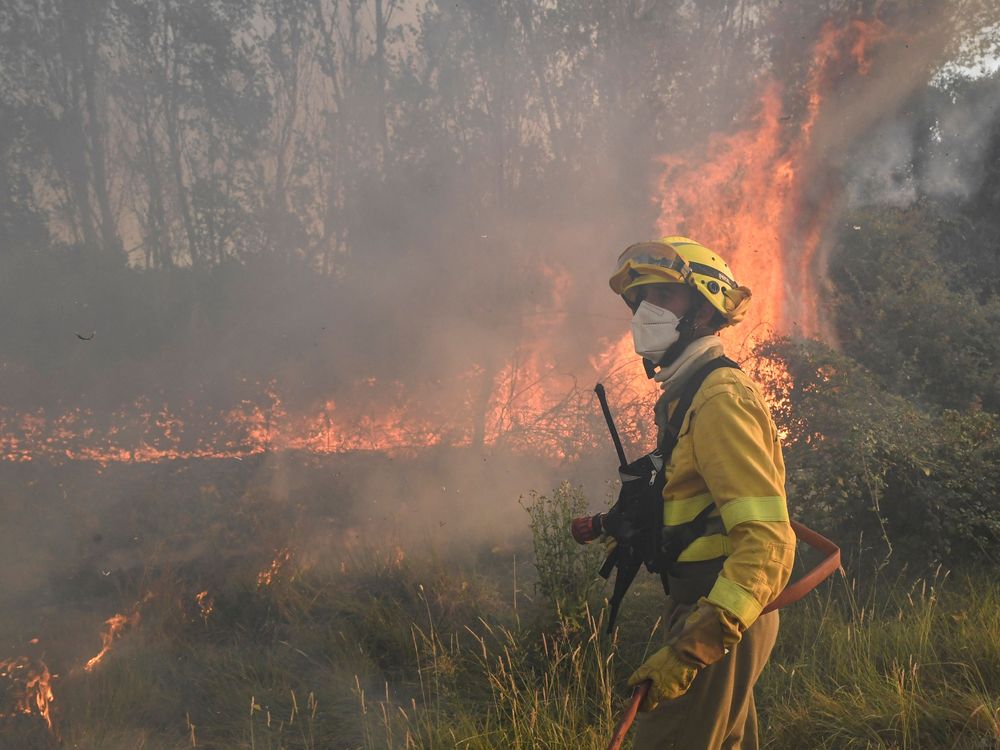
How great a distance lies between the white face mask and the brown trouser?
0.90 meters

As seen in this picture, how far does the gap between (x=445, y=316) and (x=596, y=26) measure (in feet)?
A: 14.4

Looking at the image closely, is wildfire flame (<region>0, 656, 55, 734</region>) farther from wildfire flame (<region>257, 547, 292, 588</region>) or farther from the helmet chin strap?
the helmet chin strap

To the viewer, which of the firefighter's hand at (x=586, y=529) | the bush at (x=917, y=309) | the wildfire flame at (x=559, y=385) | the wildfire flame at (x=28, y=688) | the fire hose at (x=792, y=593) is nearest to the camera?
the fire hose at (x=792, y=593)

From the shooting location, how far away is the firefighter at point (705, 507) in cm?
191

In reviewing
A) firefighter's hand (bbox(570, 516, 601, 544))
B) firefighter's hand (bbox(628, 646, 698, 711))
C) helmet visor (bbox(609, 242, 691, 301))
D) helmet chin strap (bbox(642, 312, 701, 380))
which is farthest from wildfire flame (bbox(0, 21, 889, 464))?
firefighter's hand (bbox(628, 646, 698, 711))

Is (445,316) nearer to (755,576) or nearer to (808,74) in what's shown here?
(808,74)

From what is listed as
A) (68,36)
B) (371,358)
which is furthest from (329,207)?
(68,36)

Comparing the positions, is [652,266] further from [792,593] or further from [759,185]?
[759,185]

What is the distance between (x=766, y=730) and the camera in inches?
131

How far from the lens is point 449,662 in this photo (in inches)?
160

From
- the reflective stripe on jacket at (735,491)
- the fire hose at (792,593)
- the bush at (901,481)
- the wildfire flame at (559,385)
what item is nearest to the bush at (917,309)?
the wildfire flame at (559,385)

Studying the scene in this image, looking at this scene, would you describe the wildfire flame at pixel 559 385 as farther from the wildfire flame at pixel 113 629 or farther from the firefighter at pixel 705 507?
the firefighter at pixel 705 507

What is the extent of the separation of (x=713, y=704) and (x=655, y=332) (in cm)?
127

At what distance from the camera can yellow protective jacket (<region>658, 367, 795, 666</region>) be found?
1.89 metres
